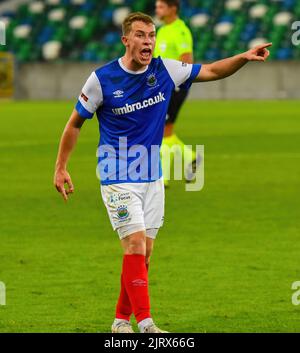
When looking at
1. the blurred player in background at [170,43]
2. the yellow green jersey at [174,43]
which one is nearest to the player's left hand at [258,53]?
the blurred player in background at [170,43]

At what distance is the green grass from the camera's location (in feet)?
25.3

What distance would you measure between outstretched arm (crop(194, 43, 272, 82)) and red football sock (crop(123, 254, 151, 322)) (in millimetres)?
1215

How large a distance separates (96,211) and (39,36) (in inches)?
1221

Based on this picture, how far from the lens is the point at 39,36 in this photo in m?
43.3

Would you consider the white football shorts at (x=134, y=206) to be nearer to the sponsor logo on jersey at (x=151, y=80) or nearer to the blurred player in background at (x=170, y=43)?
the sponsor logo on jersey at (x=151, y=80)

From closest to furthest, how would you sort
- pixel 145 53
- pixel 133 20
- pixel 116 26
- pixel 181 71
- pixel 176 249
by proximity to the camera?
1. pixel 145 53
2. pixel 133 20
3. pixel 181 71
4. pixel 176 249
5. pixel 116 26

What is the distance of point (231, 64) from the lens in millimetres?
7172

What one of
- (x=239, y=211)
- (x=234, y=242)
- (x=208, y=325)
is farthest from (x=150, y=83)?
(x=239, y=211)

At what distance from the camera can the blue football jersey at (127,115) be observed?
6973mm

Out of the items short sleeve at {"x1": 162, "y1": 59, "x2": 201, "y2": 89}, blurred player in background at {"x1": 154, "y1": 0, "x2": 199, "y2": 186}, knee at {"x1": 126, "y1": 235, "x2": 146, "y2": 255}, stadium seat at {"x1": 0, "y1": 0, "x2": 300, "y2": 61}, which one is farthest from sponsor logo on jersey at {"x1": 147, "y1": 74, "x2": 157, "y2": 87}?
stadium seat at {"x1": 0, "y1": 0, "x2": 300, "y2": 61}

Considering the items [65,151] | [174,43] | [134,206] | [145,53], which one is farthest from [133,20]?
[174,43]

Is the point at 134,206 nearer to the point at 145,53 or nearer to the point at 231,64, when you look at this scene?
the point at 145,53

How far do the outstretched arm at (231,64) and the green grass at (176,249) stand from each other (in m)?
1.54

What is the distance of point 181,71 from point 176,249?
11.2ft
